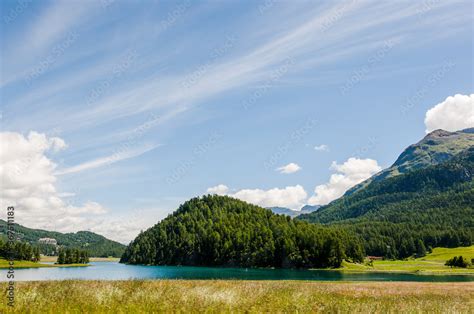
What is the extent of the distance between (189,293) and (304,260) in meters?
170

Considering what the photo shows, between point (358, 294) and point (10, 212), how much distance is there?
90.2ft

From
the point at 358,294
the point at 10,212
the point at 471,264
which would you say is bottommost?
the point at 471,264

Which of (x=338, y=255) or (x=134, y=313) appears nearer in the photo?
(x=134, y=313)

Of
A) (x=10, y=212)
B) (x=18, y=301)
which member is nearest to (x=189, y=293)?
(x=18, y=301)

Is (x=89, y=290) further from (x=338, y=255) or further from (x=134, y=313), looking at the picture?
(x=338, y=255)

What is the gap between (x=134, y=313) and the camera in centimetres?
1593

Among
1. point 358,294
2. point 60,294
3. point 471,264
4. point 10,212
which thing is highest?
point 10,212

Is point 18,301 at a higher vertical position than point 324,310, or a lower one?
higher

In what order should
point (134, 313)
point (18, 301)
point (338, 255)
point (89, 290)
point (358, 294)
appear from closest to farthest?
point (134, 313)
point (18, 301)
point (89, 290)
point (358, 294)
point (338, 255)

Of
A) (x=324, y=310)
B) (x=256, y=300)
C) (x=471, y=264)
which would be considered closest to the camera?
(x=324, y=310)

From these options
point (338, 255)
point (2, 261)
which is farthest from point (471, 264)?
point (2, 261)

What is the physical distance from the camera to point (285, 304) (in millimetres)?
23625

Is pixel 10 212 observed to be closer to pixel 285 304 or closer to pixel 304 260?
pixel 285 304

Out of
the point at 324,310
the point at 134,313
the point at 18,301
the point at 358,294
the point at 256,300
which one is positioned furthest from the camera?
the point at 358,294
